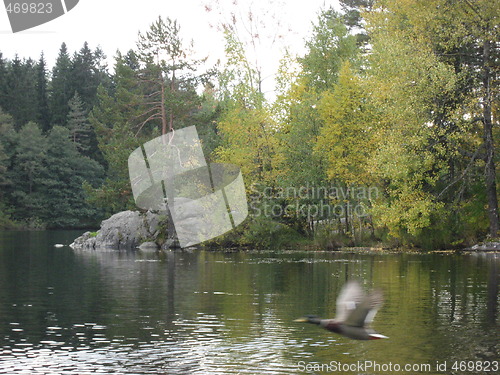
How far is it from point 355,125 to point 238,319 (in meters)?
29.7

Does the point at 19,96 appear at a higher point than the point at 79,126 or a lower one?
higher

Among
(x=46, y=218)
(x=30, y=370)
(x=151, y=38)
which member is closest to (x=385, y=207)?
(x=151, y=38)

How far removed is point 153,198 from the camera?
56.9 meters

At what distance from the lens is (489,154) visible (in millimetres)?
41375

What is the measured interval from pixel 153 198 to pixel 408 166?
23054 millimetres

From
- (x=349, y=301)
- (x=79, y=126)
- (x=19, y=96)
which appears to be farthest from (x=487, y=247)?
(x=19, y=96)

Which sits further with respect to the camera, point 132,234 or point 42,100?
point 42,100

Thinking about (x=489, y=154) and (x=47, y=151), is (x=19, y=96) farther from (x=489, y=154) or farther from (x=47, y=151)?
(x=489, y=154)

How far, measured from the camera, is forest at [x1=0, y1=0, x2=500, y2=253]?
4050cm

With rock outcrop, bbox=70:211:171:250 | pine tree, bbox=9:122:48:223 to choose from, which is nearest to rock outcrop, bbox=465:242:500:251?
rock outcrop, bbox=70:211:171:250

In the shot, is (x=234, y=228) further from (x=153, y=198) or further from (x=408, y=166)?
(x=408, y=166)

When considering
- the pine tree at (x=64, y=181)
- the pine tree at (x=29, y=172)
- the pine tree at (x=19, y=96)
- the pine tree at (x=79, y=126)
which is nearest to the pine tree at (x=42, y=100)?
the pine tree at (x=19, y=96)

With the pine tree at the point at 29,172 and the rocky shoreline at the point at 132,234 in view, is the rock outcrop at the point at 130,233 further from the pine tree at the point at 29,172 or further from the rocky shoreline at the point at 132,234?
the pine tree at the point at 29,172

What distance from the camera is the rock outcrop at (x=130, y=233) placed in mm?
56844
